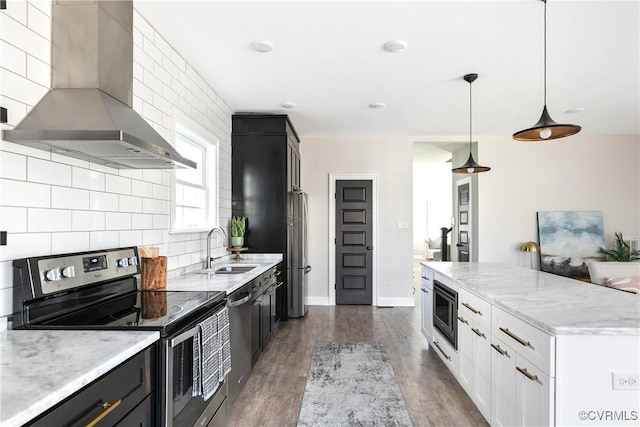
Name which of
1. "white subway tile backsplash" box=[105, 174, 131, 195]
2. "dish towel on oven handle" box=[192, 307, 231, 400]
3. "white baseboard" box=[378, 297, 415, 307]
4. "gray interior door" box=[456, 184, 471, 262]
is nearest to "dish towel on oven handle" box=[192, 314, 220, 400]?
"dish towel on oven handle" box=[192, 307, 231, 400]

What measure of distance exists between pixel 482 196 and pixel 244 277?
15.0 feet

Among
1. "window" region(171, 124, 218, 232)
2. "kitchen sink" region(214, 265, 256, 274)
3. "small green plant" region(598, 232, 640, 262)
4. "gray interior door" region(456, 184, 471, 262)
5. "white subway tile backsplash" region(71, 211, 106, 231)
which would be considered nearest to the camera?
"white subway tile backsplash" region(71, 211, 106, 231)

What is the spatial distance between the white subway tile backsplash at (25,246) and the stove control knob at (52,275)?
0.34ft

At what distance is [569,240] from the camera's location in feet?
19.5

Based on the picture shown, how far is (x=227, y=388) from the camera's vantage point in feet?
7.82

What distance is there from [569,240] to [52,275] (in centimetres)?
674

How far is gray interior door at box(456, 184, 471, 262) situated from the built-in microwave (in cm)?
331

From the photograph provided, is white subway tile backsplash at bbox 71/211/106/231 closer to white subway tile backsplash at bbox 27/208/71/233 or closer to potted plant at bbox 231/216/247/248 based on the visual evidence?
white subway tile backsplash at bbox 27/208/71/233

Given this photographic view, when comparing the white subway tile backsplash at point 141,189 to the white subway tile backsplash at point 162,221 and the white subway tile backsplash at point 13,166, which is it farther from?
the white subway tile backsplash at point 13,166

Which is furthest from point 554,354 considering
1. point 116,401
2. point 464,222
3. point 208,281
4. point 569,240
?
point 464,222

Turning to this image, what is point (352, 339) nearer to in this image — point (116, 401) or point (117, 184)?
point (117, 184)

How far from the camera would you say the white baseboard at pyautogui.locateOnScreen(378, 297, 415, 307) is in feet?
19.5

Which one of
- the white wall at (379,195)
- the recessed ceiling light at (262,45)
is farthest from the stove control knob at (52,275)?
the white wall at (379,195)

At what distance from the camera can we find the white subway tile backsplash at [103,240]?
200 cm
